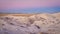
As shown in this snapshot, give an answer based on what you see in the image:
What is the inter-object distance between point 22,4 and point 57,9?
0.49 metres

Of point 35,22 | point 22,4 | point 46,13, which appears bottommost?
point 35,22

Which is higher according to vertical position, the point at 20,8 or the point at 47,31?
the point at 20,8

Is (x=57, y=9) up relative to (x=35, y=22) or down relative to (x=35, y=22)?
up

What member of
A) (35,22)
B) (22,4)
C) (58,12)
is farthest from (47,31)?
(22,4)

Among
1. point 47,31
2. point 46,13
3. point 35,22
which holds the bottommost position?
point 47,31

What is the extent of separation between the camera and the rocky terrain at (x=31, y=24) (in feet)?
4.60

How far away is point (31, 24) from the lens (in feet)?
4.68

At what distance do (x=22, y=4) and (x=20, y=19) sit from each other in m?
0.21

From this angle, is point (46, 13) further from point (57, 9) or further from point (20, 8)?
point (20, 8)

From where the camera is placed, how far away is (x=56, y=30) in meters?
1.39

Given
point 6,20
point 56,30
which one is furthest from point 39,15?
point 6,20

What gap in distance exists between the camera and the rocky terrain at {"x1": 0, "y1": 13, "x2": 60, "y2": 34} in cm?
140

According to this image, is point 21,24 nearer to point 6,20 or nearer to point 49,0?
point 6,20

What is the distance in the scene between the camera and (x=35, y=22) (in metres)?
1.43
